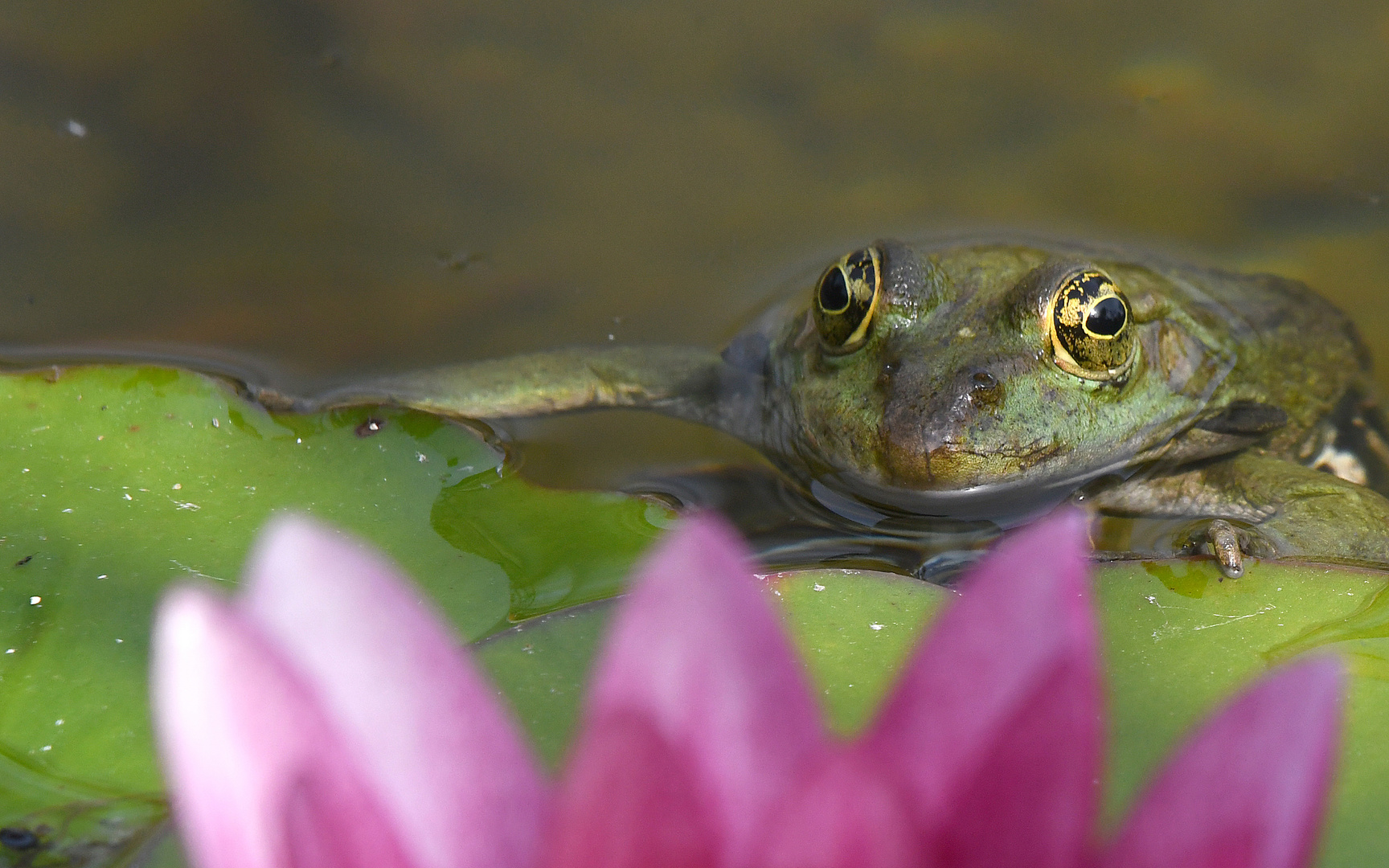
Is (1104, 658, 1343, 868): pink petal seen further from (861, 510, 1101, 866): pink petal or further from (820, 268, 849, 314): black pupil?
(820, 268, 849, 314): black pupil

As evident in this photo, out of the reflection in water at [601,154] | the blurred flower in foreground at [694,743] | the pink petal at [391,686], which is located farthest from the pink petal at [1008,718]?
the reflection in water at [601,154]

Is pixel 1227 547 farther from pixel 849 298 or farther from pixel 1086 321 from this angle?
pixel 849 298

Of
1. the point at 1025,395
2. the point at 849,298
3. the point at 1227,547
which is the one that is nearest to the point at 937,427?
the point at 1025,395

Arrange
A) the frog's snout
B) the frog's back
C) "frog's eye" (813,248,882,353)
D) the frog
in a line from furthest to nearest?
the frog's back, "frog's eye" (813,248,882,353), the frog, the frog's snout

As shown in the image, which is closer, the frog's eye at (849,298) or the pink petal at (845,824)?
the pink petal at (845,824)

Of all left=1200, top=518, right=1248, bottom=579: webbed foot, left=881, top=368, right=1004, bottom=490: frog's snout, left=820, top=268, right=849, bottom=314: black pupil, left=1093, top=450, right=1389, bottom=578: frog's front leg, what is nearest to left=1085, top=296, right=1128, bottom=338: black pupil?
left=881, top=368, right=1004, bottom=490: frog's snout

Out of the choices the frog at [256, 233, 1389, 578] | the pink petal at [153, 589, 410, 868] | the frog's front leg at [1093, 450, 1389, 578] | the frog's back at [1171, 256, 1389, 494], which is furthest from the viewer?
the frog's back at [1171, 256, 1389, 494]

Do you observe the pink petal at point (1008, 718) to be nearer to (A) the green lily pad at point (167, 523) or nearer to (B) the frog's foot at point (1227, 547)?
(A) the green lily pad at point (167, 523)
